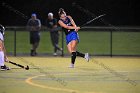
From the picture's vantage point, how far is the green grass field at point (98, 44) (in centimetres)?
2731

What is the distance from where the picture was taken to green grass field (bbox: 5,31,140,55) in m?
27.3

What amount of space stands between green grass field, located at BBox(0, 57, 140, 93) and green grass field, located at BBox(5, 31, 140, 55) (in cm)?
689

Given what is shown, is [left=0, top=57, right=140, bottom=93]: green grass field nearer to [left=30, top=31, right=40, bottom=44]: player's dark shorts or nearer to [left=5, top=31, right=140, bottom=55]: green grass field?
[left=30, top=31, right=40, bottom=44]: player's dark shorts

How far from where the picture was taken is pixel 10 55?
985 inches

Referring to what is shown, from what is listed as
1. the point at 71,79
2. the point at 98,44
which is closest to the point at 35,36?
the point at 71,79

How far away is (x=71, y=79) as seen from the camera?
14.9 metres

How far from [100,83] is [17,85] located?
231 centimetres

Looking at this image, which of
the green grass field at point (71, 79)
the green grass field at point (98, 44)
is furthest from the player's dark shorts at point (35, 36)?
the green grass field at point (71, 79)

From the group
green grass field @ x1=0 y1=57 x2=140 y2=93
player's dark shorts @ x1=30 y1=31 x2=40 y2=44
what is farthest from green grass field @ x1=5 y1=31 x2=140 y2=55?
green grass field @ x1=0 y1=57 x2=140 y2=93

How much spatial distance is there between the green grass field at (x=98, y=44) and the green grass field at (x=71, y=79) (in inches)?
271

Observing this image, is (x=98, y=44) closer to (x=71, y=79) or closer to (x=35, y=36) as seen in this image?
(x=35, y=36)

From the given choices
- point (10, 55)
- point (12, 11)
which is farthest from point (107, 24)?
point (10, 55)

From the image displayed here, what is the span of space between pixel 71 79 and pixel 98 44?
20280 mm

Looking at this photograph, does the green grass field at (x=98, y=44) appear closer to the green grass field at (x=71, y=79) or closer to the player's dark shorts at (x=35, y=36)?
the player's dark shorts at (x=35, y=36)
